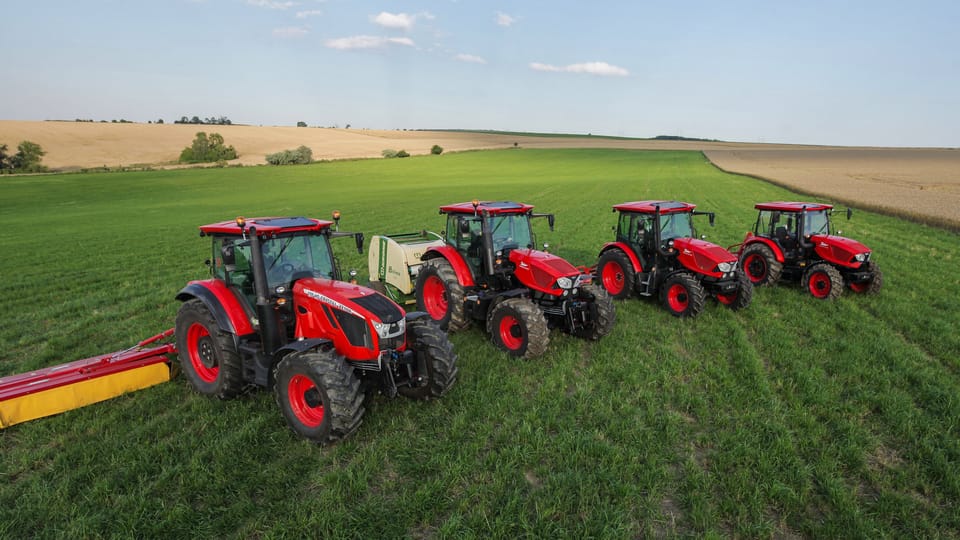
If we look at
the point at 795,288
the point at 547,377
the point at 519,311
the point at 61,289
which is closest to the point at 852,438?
the point at 547,377

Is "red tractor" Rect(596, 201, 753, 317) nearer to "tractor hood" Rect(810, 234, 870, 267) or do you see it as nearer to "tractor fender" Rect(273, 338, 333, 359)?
"tractor hood" Rect(810, 234, 870, 267)

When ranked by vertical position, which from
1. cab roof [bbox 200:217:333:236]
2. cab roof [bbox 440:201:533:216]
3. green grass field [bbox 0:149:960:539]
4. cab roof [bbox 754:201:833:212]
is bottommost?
green grass field [bbox 0:149:960:539]

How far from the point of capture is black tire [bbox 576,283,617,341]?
291 inches

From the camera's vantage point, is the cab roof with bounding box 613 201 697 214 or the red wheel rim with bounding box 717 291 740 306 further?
the cab roof with bounding box 613 201 697 214

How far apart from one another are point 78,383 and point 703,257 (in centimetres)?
893

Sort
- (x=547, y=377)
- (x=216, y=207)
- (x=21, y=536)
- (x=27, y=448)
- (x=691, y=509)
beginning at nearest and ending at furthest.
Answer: (x=21, y=536), (x=691, y=509), (x=27, y=448), (x=547, y=377), (x=216, y=207)

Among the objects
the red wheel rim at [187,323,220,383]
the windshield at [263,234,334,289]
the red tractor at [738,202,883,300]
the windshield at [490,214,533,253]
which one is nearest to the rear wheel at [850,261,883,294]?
the red tractor at [738,202,883,300]

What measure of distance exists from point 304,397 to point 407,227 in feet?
51.9

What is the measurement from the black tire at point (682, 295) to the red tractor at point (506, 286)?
1930 millimetres

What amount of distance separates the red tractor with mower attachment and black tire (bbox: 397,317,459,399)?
165 centimetres

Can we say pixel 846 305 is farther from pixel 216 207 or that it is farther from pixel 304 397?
pixel 216 207

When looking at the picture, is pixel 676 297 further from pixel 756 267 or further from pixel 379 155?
pixel 379 155

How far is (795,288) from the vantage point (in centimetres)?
1060

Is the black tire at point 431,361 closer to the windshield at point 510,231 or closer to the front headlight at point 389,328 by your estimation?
the front headlight at point 389,328
